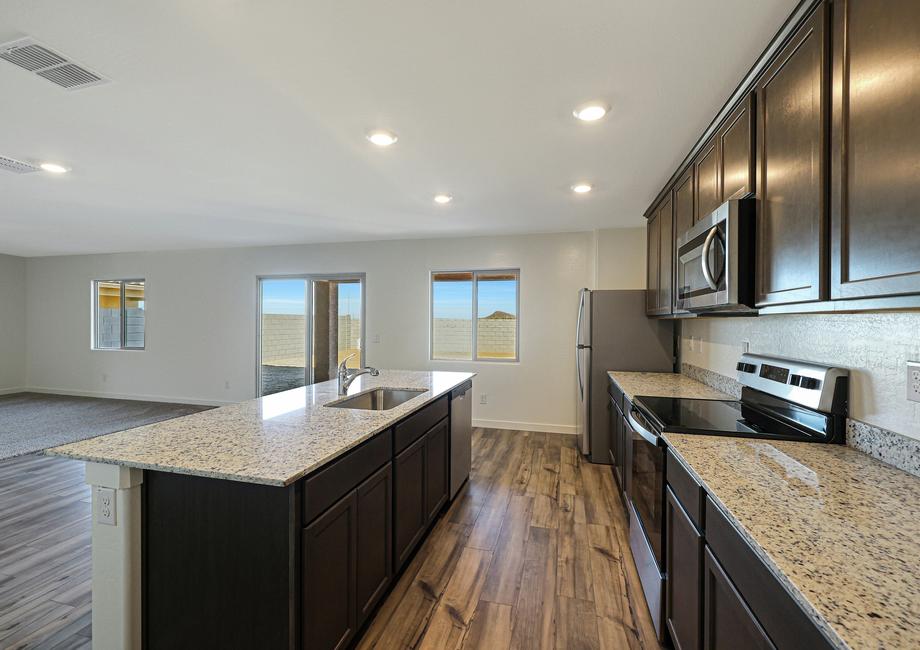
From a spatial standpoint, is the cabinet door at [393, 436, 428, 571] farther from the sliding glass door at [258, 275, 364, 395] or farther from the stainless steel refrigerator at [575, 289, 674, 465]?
the sliding glass door at [258, 275, 364, 395]

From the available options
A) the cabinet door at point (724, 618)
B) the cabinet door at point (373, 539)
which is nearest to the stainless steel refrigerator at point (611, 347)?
the cabinet door at point (373, 539)

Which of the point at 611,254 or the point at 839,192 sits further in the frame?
the point at 611,254

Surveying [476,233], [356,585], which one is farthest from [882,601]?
[476,233]

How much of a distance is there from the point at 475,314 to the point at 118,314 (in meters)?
6.24

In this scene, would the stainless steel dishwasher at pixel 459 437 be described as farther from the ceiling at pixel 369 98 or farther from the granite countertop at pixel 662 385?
the ceiling at pixel 369 98

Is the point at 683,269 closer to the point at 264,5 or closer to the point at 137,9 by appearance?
the point at 264,5

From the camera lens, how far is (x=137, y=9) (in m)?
1.42

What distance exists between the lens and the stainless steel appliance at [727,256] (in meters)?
1.71

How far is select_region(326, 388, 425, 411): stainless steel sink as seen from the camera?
109 inches

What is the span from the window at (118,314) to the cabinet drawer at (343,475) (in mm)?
6900

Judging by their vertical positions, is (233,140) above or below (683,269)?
above

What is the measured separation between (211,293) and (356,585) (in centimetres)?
602

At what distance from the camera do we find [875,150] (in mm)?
1035

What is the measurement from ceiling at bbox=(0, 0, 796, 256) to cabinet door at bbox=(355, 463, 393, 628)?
1798 mm
